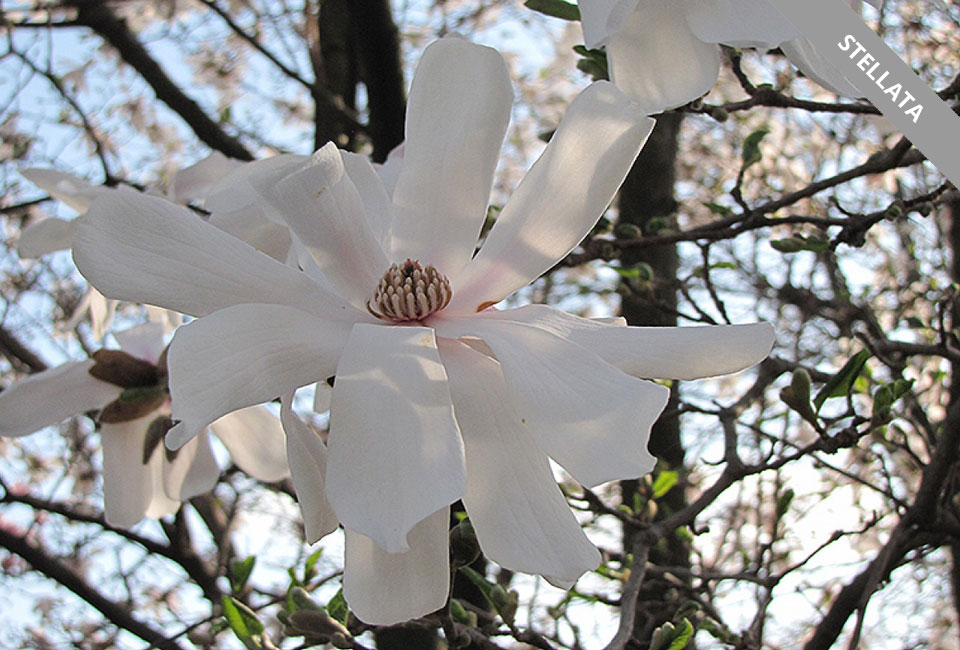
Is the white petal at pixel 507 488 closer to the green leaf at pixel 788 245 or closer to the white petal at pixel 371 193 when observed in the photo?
the white petal at pixel 371 193

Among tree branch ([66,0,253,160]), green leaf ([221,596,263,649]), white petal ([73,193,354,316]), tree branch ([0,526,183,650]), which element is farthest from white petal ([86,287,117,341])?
tree branch ([66,0,253,160])

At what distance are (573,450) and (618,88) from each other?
245mm

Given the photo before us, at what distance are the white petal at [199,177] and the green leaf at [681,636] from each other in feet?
2.28

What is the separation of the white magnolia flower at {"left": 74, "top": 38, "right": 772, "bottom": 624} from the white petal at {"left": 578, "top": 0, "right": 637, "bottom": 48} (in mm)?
A: 49

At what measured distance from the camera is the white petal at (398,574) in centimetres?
57

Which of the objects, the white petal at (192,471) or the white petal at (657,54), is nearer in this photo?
the white petal at (657,54)

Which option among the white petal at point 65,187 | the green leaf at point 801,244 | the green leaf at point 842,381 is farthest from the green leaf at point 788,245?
the white petal at point 65,187

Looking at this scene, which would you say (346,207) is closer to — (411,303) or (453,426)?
(411,303)

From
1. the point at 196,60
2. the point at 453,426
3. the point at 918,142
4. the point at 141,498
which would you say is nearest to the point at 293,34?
the point at 196,60

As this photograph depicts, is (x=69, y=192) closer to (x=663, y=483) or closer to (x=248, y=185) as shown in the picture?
(x=248, y=185)

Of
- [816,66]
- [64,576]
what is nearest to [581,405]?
[816,66]

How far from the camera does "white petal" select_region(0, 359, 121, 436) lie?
36.9 inches

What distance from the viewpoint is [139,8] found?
160 inches

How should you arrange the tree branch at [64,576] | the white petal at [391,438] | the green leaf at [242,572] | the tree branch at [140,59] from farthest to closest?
the tree branch at [140,59] → the tree branch at [64,576] → the green leaf at [242,572] → the white petal at [391,438]
